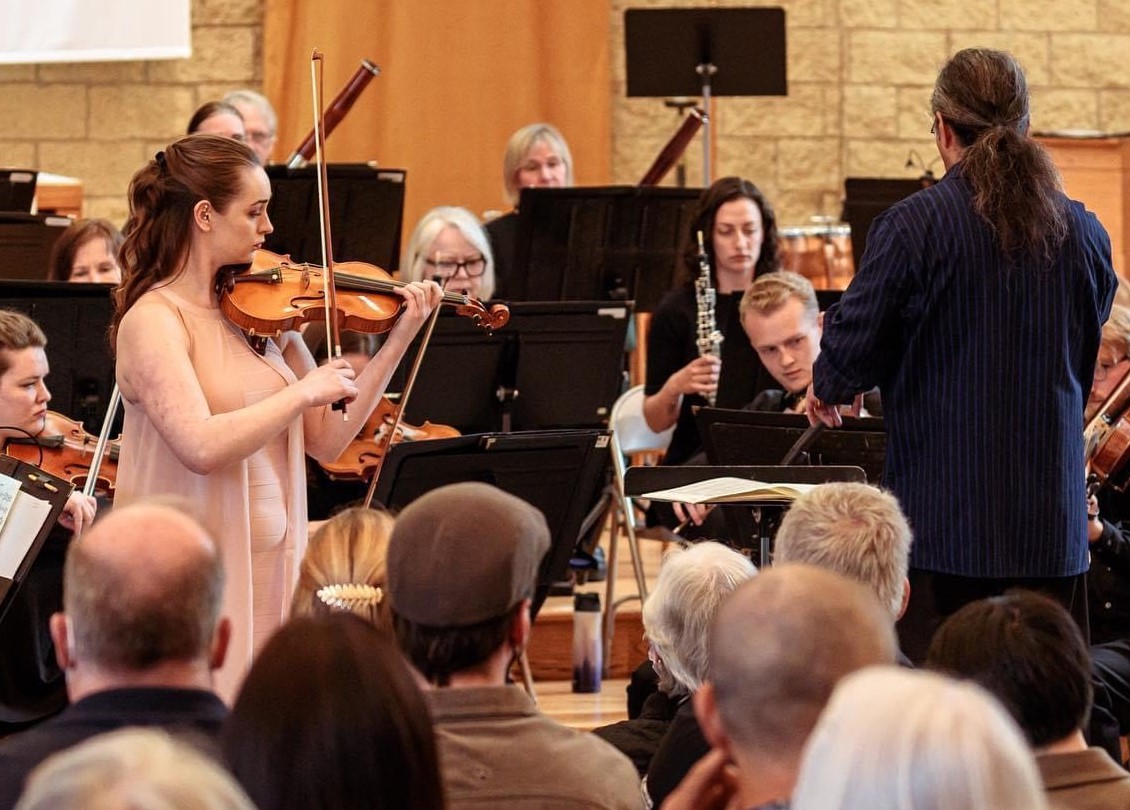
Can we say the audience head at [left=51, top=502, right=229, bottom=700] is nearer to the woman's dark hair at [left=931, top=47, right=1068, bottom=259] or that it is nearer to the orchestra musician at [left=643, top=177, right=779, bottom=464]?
the woman's dark hair at [left=931, top=47, right=1068, bottom=259]

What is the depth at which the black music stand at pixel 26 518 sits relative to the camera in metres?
3.27

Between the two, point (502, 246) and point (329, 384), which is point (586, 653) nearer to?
point (502, 246)

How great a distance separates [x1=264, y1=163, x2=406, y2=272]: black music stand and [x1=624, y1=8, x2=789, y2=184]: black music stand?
2014 mm

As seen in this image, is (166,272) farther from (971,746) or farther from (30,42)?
(30,42)

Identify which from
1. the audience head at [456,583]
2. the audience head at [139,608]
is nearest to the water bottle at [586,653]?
the audience head at [456,583]

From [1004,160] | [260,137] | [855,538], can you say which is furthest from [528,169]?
[855,538]

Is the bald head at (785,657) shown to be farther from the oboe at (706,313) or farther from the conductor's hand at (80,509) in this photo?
the oboe at (706,313)

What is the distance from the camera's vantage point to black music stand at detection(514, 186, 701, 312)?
5.48 m

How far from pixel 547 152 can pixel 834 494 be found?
146 inches

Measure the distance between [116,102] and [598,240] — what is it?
11.7 ft

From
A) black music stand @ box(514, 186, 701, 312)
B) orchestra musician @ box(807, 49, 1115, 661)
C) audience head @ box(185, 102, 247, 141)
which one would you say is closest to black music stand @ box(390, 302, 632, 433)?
black music stand @ box(514, 186, 701, 312)

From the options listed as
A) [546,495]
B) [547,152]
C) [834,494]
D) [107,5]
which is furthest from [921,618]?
[107,5]

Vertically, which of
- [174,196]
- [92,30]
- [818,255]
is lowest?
[174,196]

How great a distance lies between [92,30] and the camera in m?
7.92
